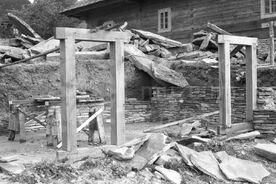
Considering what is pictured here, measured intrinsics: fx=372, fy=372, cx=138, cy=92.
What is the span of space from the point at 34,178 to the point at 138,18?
51.7 ft

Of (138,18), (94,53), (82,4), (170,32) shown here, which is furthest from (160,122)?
(82,4)

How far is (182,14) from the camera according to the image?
57.4 ft

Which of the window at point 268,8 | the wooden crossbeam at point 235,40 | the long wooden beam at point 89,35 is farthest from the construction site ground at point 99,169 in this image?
the window at point 268,8

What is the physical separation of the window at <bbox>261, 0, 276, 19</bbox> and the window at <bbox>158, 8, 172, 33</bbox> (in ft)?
16.3

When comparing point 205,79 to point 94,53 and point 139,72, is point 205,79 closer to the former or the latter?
point 139,72

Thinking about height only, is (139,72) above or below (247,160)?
above

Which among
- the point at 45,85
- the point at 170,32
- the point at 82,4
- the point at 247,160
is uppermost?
the point at 82,4

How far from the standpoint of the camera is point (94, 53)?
40.2ft

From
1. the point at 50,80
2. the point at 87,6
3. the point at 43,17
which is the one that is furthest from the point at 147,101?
the point at 43,17

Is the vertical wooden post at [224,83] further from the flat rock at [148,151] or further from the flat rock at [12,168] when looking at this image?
the flat rock at [12,168]

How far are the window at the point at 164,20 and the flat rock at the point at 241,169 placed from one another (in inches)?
503

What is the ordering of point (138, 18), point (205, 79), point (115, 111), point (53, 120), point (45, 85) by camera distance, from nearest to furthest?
1. point (115, 111)
2. point (53, 120)
3. point (45, 85)
4. point (205, 79)
5. point (138, 18)

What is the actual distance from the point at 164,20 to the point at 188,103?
335 inches

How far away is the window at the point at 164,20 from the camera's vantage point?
1809cm
